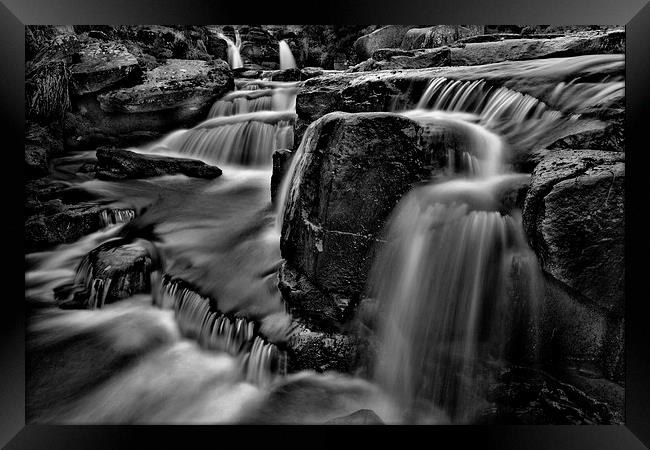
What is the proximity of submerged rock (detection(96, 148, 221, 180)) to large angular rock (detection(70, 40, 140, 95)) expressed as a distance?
3.71 ft

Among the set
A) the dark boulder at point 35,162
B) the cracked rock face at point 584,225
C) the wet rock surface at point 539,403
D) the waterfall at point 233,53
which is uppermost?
the waterfall at point 233,53

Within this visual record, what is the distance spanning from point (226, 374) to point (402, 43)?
4667mm

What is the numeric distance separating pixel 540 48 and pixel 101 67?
4.65 meters

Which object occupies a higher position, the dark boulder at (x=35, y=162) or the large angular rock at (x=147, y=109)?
the large angular rock at (x=147, y=109)

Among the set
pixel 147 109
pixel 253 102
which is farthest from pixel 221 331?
pixel 253 102

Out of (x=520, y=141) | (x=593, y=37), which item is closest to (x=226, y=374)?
(x=520, y=141)

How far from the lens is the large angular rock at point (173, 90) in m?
4.46

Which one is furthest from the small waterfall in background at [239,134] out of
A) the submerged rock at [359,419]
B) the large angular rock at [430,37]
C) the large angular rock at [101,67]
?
the submerged rock at [359,419]

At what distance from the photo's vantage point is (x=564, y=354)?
1.69m

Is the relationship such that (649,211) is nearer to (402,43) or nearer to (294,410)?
(294,410)

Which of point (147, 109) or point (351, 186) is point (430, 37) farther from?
point (351, 186)

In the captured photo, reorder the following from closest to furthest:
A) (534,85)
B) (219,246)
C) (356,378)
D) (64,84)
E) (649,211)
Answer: (649,211) → (356,378) → (534,85) → (219,246) → (64,84)
